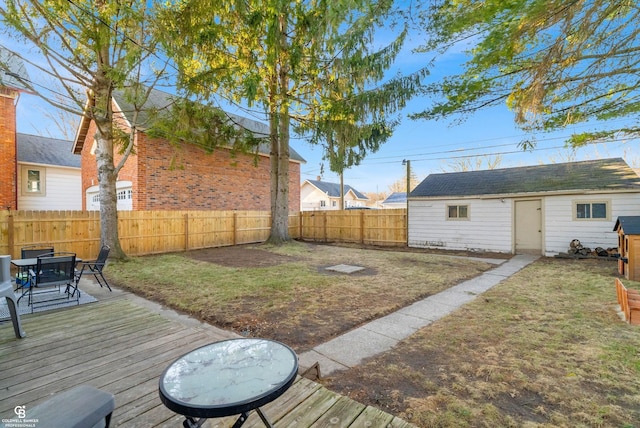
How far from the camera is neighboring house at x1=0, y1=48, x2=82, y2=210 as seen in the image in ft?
40.1

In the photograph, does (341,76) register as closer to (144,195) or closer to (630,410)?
(144,195)

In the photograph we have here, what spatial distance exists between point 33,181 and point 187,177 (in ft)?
31.1

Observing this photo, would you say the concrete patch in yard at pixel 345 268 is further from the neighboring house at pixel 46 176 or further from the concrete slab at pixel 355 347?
the neighboring house at pixel 46 176

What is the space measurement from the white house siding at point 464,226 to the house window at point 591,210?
1934 millimetres

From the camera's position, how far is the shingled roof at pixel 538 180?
954 centimetres

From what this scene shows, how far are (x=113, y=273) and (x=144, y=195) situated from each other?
5.60 meters

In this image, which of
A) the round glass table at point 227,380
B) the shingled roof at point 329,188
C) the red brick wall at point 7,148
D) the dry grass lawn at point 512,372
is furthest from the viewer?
the shingled roof at point 329,188

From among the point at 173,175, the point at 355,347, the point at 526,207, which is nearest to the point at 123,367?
the point at 355,347

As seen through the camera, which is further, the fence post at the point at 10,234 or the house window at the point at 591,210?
the house window at the point at 591,210

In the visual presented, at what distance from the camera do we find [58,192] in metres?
16.4

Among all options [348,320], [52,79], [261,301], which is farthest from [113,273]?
[348,320]

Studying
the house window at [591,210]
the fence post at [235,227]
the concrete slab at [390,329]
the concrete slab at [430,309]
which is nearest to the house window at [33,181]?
the fence post at [235,227]

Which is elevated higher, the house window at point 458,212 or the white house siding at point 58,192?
the white house siding at point 58,192

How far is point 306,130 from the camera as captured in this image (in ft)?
37.6
